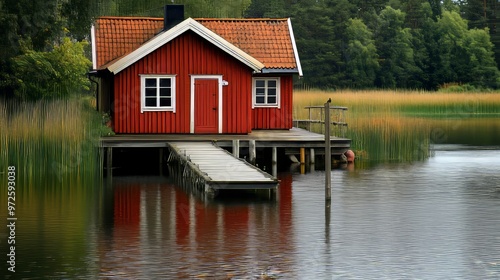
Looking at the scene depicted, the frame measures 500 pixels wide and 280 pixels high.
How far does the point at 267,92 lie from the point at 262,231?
20.1m

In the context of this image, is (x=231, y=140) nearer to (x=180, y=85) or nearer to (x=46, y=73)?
(x=180, y=85)

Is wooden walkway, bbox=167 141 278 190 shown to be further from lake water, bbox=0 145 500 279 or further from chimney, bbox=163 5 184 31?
chimney, bbox=163 5 184 31

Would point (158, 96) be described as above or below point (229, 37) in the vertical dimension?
below

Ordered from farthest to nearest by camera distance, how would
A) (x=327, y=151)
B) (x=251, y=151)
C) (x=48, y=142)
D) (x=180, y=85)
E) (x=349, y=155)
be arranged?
(x=180, y=85)
(x=349, y=155)
(x=251, y=151)
(x=48, y=142)
(x=327, y=151)

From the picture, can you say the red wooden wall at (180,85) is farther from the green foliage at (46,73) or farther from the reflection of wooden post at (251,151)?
the reflection of wooden post at (251,151)

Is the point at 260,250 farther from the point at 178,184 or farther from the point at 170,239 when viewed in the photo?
the point at 178,184

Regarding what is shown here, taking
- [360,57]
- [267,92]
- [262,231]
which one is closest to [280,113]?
[267,92]

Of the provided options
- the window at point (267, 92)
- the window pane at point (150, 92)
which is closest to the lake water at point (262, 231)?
the window pane at point (150, 92)

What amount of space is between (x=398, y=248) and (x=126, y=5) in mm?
46079

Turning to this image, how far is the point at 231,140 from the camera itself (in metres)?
33.2

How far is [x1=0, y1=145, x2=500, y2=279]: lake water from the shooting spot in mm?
16281

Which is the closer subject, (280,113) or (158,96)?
(158,96)

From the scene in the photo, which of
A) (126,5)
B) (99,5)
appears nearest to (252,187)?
(99,5)

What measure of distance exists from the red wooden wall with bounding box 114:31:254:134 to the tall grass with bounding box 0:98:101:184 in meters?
5.14
